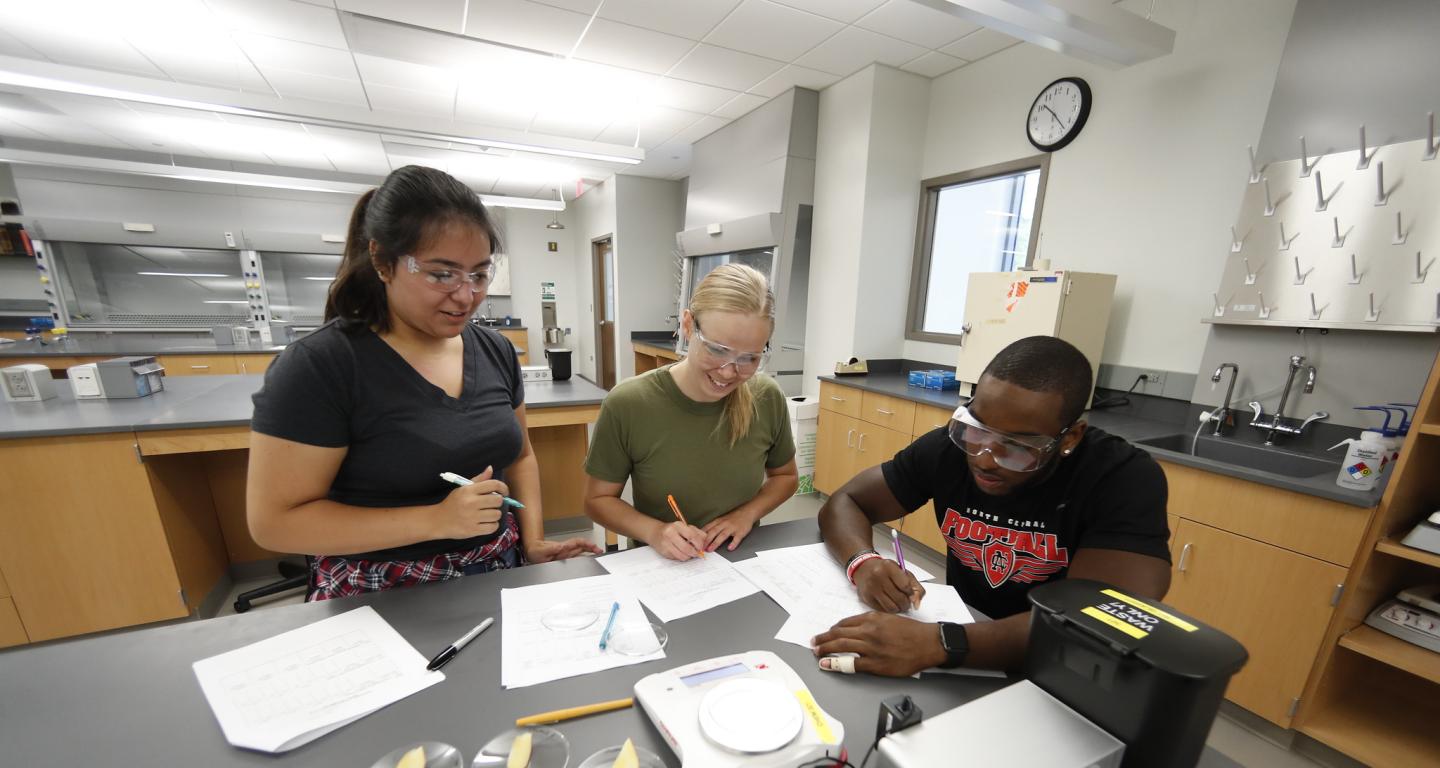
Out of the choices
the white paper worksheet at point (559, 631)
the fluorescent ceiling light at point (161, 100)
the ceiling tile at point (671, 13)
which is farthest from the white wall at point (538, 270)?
the white paper worksheet at point (559, 631)

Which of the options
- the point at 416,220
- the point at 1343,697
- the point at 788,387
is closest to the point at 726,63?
the point at 788,387

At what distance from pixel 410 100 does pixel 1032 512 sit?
197 inches

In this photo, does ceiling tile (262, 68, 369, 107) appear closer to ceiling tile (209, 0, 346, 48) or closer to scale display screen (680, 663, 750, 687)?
ceiling tile (209, 0, 346, 48)

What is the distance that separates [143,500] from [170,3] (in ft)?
8.62

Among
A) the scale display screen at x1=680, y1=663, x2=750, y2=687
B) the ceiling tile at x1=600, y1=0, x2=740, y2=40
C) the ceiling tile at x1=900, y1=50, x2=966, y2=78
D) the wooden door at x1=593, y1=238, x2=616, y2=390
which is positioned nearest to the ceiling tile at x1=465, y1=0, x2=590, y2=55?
the ceiling tile at x1=600, y1=0, x2=740, y2=40

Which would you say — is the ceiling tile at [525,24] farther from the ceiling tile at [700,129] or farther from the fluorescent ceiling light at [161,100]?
the ceiling tile at [700,129]

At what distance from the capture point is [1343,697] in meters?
1.70

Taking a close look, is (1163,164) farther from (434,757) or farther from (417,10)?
(417,10)

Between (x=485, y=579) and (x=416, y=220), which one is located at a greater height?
(x=416, y=220)

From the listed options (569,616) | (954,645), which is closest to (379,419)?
(569,616)

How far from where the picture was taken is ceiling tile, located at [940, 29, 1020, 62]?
2.75 m

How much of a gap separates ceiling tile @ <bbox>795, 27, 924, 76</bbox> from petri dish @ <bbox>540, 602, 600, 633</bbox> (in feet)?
10.3

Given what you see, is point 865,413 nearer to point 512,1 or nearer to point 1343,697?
point 1343,697

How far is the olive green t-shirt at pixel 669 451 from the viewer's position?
1.30 metres
